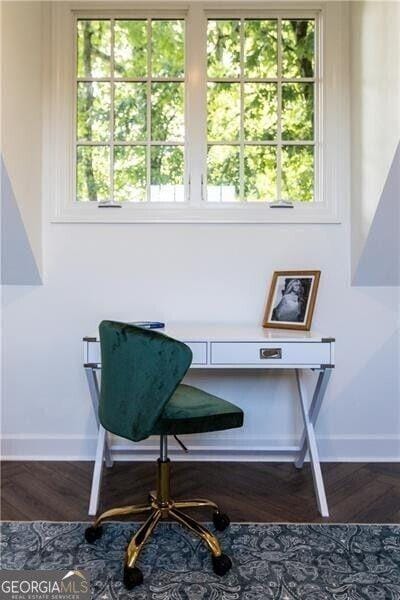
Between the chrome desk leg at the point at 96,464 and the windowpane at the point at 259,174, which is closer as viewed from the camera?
the chrome desk leg at the point at 96,464

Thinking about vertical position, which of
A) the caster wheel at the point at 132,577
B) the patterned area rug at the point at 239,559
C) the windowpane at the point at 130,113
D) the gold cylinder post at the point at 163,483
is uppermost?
the windowpane at the point at 130,113

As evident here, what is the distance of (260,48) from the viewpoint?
2354 mm

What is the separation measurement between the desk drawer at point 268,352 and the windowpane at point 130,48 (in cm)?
177

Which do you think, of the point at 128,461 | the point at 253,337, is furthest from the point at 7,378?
the point at 253,337

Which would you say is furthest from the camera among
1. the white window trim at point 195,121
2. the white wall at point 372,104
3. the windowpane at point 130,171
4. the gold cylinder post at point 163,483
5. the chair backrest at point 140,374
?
the windowpane at point 130,171

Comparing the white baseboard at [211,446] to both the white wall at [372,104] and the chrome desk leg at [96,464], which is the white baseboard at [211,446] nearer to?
the chrome desk leg at [96,464]

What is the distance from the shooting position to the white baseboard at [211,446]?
7.45ft

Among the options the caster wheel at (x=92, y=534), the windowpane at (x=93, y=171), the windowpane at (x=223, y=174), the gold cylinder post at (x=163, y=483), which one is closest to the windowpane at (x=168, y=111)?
the windowpane at (x=223, y=174)

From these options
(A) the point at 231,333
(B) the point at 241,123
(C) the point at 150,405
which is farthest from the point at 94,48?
(C) the point at 150,405

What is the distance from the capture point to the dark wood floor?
175 cm

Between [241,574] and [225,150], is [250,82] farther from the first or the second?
[241,574]

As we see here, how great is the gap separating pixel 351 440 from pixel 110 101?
252 cm

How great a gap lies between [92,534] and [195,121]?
2189mm

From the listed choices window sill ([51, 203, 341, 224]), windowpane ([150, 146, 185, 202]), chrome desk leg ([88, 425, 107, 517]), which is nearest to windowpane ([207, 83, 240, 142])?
windowpane ([150, 146, 185, 202])
